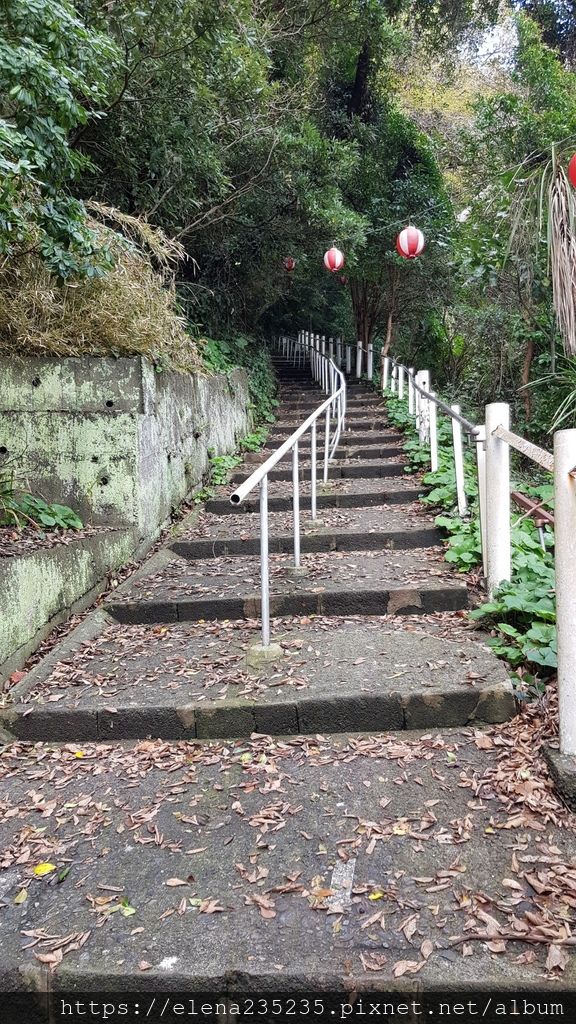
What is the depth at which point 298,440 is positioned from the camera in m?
4.62

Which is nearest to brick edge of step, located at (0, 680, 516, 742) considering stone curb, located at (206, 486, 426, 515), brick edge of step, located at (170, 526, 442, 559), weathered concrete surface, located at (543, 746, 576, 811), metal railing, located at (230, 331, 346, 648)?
weathered concrete surface, located at (543, 746, 576, 811)

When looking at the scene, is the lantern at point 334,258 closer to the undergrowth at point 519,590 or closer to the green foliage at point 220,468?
the green foliage at point 220,468

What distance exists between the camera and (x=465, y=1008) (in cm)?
142

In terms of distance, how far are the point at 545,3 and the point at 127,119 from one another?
971 centimetres

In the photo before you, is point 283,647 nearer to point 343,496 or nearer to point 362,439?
point 343,496

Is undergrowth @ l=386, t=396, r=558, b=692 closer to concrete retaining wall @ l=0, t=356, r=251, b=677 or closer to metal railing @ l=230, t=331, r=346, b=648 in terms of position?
metal railing @ l=230, t=331, r=346, b=648

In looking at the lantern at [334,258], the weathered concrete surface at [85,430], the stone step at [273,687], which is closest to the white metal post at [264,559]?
the stone step at [273,687]

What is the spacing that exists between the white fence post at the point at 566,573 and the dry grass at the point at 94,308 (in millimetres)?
3260

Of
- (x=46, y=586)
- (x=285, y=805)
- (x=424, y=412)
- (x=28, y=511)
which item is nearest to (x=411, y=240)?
(x=424, y=412)

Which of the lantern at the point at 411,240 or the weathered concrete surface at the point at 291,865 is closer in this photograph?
the weathered concrete surface at the point at 291,865

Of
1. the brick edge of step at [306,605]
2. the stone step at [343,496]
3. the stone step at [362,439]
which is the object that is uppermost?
the stone step at [362,439]

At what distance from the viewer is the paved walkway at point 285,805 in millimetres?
1538

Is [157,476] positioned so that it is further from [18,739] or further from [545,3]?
[545,3]

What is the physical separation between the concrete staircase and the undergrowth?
11 centimetres
